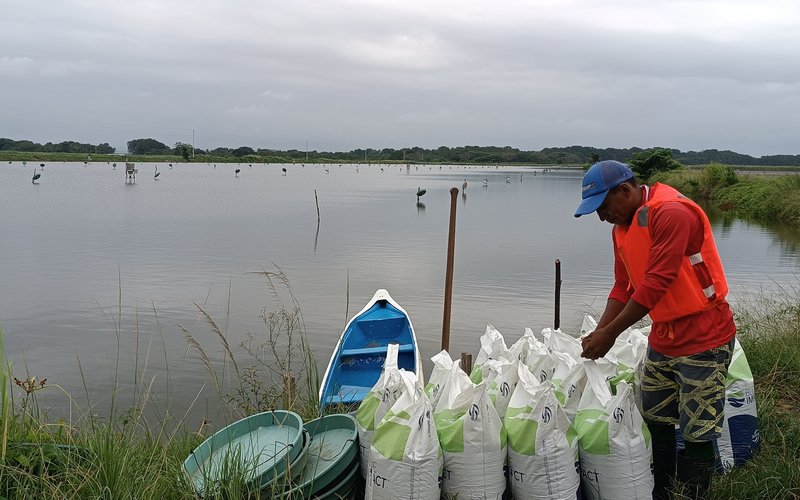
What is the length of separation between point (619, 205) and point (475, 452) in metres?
1.53

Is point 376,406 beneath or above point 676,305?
beneath

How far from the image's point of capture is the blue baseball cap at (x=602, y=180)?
11.8ft

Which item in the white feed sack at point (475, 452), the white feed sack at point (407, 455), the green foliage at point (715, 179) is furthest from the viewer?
the green foliage at point (715, 179)

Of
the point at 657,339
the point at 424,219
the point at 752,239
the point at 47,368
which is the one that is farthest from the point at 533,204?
the point at 657,339

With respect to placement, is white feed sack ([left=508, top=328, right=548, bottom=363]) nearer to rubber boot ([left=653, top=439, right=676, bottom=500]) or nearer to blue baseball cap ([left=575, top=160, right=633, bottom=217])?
rubber boot ([left=653, top=439, right=676, bottom=500])

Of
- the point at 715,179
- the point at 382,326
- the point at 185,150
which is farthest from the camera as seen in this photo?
the point at 185,150

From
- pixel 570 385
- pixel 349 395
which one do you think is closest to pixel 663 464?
pixel 570 385

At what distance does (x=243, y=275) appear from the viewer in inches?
632

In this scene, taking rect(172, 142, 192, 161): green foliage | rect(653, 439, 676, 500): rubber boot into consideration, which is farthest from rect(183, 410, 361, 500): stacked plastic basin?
rect(172, 142, 192, 161): green foliage

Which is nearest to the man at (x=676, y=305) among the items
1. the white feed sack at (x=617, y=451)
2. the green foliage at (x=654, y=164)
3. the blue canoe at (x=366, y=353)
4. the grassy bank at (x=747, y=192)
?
the white feed sack at (x=617, y=451)

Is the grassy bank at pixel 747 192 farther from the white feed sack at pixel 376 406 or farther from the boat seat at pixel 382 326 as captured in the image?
the white feed sack at pixel 376 406

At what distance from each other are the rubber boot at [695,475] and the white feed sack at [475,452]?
38.7 inches

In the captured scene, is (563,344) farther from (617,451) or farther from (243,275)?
(243,275)

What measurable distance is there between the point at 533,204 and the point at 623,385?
44.0 m
